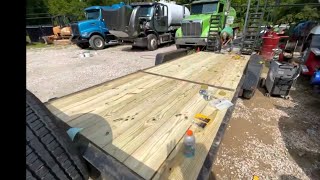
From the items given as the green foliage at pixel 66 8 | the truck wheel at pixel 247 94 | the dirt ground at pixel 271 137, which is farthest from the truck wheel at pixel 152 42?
the green foliage at pixel 66 8

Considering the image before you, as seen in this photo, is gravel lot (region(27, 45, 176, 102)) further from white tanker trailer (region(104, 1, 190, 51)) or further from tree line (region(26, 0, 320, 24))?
tree line (region(26, 0, 320, 24))

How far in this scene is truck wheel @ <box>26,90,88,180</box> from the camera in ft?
3.25

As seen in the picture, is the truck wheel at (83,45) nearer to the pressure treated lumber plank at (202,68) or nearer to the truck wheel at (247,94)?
the pressure treated lumber plank at (202,68)

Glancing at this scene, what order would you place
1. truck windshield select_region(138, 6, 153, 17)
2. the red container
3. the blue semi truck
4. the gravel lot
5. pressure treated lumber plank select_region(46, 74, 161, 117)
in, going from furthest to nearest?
the blue semi truck → truck windshield select_region(138, 6, 153, 17) → the red container → the gravel lot → pressure treated lumber plank select_region(46, 74, 161, 117)

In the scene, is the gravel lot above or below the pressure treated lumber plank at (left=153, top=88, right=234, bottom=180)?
below

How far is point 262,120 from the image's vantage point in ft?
10.4

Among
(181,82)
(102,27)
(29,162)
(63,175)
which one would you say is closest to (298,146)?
(181,82)

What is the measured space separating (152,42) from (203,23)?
3.15m

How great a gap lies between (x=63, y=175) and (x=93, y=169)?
0.98 feet

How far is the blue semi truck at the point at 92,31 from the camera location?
10258 millimetres

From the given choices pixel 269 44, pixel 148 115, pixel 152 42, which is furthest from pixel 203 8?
pixel 148 115

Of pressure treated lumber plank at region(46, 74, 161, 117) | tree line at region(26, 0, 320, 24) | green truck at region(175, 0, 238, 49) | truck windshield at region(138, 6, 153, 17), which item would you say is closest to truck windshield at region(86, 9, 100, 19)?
truck windshield at region(138, 6, 153, 17)

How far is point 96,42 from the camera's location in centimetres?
1071
